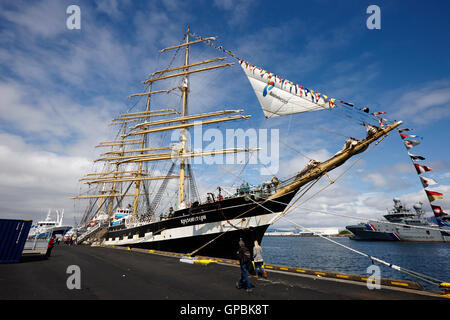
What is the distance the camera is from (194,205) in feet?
53.2

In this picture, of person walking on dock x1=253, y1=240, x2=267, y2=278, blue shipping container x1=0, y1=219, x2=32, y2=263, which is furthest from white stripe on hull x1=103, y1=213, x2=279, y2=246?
blue shipping container x1=0, y1=219, x2=32, y2=263

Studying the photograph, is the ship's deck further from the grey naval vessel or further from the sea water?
the grey naval vessel

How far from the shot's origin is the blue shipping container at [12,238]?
10.4 m

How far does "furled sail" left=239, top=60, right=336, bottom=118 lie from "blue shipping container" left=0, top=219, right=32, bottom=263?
14413mm

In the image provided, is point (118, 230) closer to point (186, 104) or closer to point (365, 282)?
point (186, 104)

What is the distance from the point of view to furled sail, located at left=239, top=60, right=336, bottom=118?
11625mm

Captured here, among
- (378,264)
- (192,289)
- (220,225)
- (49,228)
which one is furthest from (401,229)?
(49,228)

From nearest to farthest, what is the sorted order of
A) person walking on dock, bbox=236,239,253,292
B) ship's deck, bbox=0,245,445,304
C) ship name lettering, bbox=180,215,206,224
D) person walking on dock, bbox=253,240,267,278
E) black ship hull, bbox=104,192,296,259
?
ship's deck, bbox=0,245,445,304 → person walking on dock, bbox=236,239,253,292 → person walking on dock, bbox=253,240,267,278 → black ship hull, bbox=104,192,296,259 → ship name lettering, bbox=180,215,206,224

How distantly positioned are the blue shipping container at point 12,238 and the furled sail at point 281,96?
14.4m

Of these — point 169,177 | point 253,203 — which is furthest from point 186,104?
point 253,203

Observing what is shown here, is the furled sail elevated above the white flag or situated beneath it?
elevated above

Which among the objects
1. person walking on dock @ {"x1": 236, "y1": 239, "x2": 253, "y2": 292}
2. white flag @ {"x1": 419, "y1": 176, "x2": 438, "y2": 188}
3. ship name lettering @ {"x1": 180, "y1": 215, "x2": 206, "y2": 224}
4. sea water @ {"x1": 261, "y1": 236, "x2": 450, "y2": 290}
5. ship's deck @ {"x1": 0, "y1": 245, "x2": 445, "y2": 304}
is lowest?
sea water @ {"x1": 261, "y1": 236, "x2": 450, "y2": 290}
